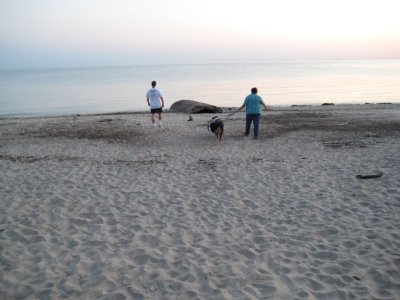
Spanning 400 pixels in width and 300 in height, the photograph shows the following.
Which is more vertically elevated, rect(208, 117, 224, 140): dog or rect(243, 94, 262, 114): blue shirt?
rect(243, 94, 262, 114): blue shirt

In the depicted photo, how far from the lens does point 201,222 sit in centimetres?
605

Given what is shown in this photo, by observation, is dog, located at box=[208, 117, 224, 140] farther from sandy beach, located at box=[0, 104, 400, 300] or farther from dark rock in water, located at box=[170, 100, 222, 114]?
dark rock in water, located at box=[170, 100, 222, 114]

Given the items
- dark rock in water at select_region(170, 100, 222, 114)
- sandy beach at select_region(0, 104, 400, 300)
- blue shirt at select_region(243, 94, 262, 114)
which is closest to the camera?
sandy beach at select_region(0, 104, 400, 300)

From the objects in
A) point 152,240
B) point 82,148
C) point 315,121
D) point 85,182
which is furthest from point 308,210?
point 315,121

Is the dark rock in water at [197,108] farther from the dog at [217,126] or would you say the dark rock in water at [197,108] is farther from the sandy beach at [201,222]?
the sandy beach at [201,222]

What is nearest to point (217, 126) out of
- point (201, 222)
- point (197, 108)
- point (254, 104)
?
point (254, 104)

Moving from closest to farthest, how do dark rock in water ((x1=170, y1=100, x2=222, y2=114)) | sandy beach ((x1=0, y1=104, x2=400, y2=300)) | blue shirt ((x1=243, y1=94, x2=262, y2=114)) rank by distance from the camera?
sandy beach ((x1=0, y1=104, x2=400, y2=300))
blue shirt ((x1=243, y1=94, x2=262, y2=114))
dark rock in water ((x1=170, y1=100, x2=222, y2=114))

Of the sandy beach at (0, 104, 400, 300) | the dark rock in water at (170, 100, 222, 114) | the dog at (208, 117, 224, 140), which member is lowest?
the sandy beach at (0, 104, 400, 300)

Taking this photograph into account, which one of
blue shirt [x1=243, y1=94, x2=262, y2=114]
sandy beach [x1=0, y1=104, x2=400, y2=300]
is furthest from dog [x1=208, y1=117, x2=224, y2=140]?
sandy beach [x1=0, y1=104, x2=400, y2=300]

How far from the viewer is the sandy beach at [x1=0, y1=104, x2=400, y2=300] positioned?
4.31 metres

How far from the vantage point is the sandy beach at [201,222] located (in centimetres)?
431

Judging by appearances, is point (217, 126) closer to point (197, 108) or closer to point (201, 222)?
point (201, 222)

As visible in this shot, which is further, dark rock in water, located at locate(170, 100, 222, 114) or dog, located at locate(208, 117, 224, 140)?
dark rock in water, located at locate(170, 100, 222, 114)

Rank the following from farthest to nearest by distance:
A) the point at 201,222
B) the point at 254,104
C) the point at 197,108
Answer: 1. the point at 197,108
2. the point at 254,104
3. the point at 201,222
